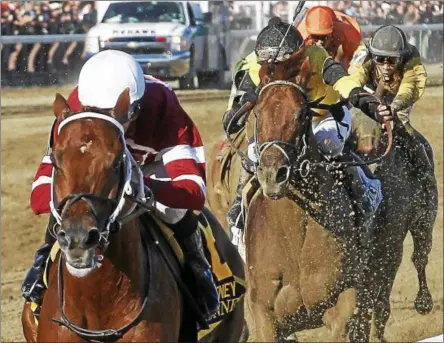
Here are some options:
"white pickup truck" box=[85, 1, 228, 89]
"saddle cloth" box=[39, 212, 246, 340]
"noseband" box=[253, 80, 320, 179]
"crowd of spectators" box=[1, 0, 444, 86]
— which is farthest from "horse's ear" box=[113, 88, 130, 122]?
"crowd of spectators" box=[1, 0, 444, 86]

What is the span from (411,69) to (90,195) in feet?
13.5

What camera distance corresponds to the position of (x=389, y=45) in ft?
25.7

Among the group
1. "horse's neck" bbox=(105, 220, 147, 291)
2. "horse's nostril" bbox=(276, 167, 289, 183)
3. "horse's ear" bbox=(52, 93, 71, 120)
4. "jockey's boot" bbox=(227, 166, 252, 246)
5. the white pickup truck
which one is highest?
"horse's ear" bbox=(52, 93, 71, 120)

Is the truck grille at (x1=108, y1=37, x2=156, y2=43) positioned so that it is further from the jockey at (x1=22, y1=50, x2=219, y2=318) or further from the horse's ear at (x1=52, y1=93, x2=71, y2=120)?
the horse's ear at (x1=52, y1=93, x2=71, y2=120)

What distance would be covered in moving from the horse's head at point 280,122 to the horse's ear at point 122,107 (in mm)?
1574

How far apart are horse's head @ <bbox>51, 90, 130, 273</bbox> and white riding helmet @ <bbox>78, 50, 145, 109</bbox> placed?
148mm

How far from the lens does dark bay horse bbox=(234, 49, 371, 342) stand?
21.7 feet

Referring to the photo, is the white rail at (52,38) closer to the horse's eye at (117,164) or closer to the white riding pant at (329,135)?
the white riding pant at (329,135)

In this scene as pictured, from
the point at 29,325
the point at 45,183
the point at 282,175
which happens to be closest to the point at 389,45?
the point at 282,175

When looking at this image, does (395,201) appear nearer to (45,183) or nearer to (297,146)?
(297,146)

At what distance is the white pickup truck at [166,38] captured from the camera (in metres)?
17.8

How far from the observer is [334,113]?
22.9 ft

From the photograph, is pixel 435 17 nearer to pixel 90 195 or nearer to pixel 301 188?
pixel 301 188

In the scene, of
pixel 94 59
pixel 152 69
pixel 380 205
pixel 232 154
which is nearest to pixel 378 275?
pixel 380 205
